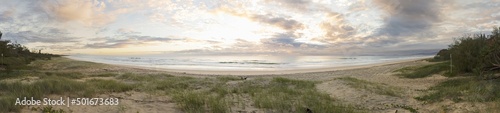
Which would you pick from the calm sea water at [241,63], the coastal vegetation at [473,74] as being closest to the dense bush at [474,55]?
the coastal vegetation at [473,74]

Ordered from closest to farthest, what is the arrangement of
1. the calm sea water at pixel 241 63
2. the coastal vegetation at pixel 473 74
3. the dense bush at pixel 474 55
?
the coastal vegetation at pixel 473 74
the dense bush at pixel 474 55
the calm sea water at pixel 241 63

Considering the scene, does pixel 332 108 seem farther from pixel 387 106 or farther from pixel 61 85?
pixel 61 85

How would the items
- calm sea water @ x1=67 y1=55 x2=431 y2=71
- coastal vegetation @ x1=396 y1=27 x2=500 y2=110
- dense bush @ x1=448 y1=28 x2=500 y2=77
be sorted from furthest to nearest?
calm sea water @ x1=67 y1=55 x2=431 y2=71 < dense bush @ x1=448 y1=28 x2=500 y2=77 < coastal vegetation @ x1=396 y1=27 x2=500 y2=110

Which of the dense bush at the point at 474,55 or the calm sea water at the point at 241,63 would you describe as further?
the calm sea water at the point at 241,63

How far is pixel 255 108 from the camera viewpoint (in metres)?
10.1

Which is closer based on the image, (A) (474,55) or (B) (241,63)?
(A) (474,55)

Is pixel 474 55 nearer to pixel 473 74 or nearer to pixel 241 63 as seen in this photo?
pixel 473 74

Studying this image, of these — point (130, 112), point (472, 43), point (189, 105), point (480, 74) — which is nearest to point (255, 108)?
point (189, 105)

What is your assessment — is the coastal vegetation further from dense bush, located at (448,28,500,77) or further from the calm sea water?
the calm sea water

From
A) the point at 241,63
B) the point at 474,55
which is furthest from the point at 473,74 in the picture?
the point at 241,63

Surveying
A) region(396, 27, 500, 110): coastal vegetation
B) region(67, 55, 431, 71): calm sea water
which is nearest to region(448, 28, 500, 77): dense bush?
region(396, 27, 500, 110): coastal vegetation

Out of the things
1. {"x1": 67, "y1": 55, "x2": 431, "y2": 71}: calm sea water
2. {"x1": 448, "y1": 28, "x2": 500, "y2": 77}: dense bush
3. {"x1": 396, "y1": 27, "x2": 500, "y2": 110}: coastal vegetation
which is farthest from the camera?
{"x1": 67, "y1": 55, "x2": 431, "y2": 71}: calm sea water

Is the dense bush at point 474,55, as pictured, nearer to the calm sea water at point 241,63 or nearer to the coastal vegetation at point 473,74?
the coastal vegetation at point 473,74

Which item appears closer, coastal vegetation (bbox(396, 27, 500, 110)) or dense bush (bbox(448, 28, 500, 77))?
coastal vegetation (bbox(396, 27, 500, 110))
